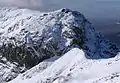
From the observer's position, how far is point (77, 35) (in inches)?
7795

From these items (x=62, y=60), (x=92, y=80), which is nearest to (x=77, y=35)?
(x=62, y=60)

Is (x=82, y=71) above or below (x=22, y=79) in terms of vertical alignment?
above

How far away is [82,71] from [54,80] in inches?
450

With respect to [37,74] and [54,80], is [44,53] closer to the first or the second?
[37,74]

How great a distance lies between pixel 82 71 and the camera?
131500mm

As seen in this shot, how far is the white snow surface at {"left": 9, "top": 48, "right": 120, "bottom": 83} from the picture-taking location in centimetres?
11974

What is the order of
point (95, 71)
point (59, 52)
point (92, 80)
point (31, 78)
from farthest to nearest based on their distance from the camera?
point (59, 52) → point (31, 78) → point (95, 71) → point (92, 80)

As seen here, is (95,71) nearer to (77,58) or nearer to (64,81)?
(64,81)

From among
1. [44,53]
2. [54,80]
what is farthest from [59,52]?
[54,80]

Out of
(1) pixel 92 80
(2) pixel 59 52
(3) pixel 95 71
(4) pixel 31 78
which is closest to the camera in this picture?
(1) pixel 92 80

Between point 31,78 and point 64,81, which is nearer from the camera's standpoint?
point 64,81

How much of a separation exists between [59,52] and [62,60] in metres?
20.1

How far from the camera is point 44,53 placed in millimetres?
195750

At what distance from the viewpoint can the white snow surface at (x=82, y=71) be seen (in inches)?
A: 4714
